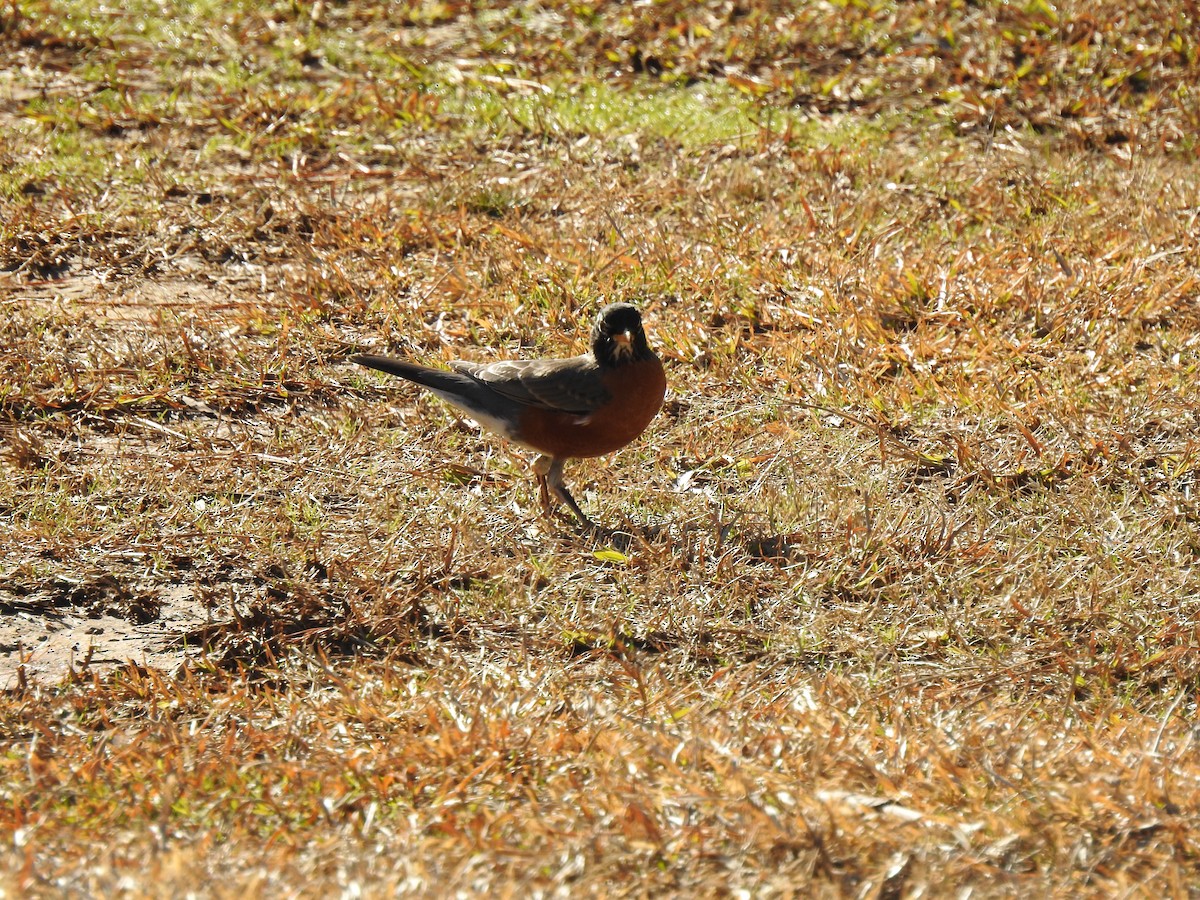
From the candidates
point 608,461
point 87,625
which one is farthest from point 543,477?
point 87,625

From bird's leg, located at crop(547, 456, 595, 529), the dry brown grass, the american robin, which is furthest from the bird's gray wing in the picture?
the dry brown grass

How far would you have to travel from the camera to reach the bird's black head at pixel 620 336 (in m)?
5.25

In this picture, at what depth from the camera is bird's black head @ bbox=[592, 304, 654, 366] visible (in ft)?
17.2

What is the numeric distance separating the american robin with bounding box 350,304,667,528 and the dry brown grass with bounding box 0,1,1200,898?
271mm

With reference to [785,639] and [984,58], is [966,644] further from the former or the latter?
[984,58]

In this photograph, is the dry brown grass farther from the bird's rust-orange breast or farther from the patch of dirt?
the bird's rust-orange breast

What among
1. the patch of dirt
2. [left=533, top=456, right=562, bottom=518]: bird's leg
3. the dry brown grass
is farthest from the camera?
[left=533, top=456, right=562, bottom=518]: bird's leg

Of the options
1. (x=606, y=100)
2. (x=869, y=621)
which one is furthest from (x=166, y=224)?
(x=869, y=621)

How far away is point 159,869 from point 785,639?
7.24 ft

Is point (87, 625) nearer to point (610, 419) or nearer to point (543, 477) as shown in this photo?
point (543, 477)

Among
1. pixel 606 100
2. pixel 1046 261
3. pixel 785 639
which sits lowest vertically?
pixel 785 639

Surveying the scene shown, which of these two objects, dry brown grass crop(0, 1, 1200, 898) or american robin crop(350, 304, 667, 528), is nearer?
dry brown grass crop(0, 1, 1200, 898)

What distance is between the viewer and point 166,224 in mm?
7605

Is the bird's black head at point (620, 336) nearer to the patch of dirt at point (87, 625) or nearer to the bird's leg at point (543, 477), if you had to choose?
the bird's leg at point (543, 477)
